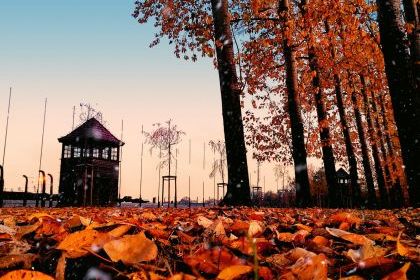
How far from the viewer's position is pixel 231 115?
7574 mm

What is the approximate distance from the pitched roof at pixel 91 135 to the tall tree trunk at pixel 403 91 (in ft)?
66.0

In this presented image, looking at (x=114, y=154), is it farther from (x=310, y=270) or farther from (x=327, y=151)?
(x=310, y=270)

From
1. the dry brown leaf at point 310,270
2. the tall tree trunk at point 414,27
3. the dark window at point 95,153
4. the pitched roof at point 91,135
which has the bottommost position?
the dry brown leaf at point 310,270

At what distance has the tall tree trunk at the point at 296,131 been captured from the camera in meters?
9.66

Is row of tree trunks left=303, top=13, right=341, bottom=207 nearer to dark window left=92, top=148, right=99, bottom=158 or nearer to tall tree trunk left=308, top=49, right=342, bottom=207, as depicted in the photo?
tall tree trunk left=308, top=49, right=342, bottom=207

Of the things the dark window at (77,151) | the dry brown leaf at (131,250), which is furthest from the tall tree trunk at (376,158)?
the dry brown leaf at (131,250)

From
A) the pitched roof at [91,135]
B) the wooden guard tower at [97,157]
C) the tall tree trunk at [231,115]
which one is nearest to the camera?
the tall tree trunk at [231,115]

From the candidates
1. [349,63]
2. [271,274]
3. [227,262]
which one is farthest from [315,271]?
[349,63]

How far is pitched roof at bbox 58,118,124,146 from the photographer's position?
2324cm

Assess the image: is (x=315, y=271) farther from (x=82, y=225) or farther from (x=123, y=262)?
(x=82, y=225)

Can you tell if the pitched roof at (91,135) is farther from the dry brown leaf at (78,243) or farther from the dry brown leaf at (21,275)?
the dry brown leaf at (21,275)

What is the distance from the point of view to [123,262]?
35.9 inches

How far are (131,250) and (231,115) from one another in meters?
6.68

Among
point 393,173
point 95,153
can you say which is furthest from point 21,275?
point 393,173
